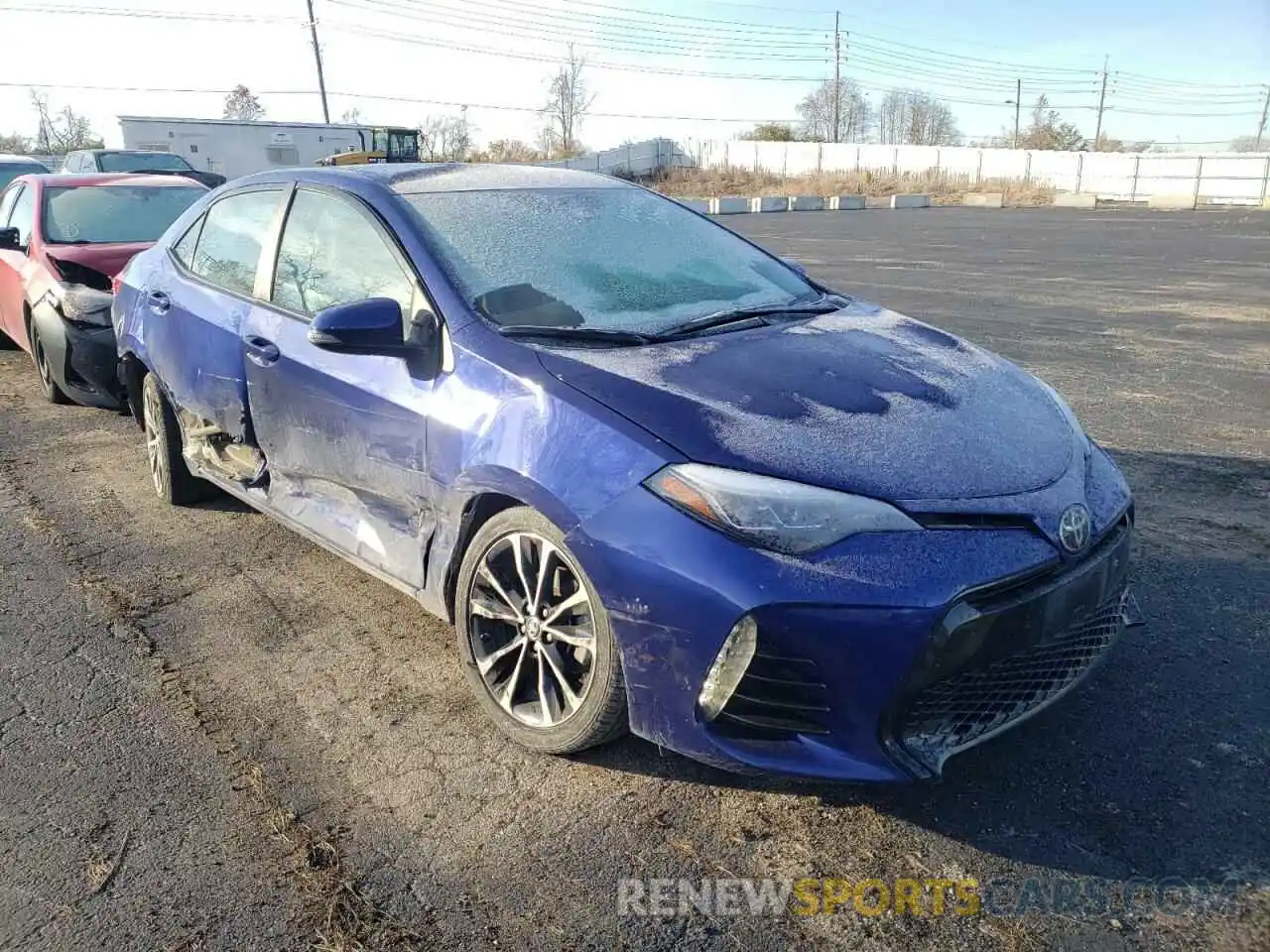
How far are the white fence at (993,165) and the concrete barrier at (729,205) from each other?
8224 mm

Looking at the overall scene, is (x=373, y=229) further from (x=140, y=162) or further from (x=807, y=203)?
(x=807, y=203)

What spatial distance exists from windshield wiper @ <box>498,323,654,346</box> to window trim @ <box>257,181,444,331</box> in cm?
25

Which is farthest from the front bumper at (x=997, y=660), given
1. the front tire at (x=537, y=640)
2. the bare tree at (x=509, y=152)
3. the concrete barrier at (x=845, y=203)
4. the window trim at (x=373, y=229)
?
the bare tree at (x=509, y=152)

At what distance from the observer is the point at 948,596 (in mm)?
2225

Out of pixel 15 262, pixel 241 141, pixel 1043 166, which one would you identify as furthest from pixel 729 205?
pixel 15 262

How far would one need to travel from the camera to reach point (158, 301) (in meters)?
4.61

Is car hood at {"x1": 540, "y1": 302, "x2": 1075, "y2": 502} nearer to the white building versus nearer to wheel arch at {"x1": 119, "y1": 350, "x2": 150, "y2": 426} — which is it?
wheel arch at {"x1": 119, "y1": 350, "x2": 150, "y2": 426}

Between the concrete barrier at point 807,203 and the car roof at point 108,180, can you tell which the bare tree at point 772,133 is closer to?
the concrete barrier at point 807,203

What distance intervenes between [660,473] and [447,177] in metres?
2.00

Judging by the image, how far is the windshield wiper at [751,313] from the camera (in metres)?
3.15

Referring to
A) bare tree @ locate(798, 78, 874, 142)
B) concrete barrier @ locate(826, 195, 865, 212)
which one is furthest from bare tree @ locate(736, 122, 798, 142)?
concrete barrier @ locate(826, 195, 865, 212)

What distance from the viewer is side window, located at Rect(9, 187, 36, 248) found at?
749 cm

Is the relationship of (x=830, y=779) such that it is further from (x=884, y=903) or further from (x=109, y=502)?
(x=109, y=502)

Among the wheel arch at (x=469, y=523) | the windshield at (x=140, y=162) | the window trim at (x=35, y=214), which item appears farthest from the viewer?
the windshield at (x=140, y=162)
